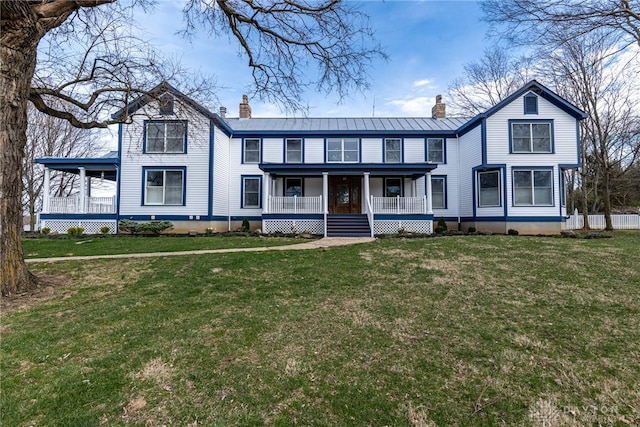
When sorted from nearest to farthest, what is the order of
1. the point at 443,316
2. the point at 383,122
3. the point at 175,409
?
the point at 175,409, the point at 443,316, the point at 383,122

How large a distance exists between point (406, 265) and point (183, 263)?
561 cm

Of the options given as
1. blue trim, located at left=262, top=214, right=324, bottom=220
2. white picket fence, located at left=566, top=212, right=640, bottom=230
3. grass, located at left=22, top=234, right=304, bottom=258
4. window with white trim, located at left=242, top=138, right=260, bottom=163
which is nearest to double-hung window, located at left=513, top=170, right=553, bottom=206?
white picket fence, located at left=566, top=212, right=640, bottom=230

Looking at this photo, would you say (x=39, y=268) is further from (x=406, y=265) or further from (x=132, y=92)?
(x=406, y=265)

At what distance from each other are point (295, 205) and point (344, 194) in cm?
376

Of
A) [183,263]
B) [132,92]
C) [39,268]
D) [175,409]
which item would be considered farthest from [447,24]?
[39,268]

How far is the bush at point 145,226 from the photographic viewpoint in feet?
48.7

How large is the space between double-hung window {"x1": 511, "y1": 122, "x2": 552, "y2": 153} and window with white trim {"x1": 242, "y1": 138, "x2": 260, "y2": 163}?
13.3 metres

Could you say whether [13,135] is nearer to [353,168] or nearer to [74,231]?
[74,231]

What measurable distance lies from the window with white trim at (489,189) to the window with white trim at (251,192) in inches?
465

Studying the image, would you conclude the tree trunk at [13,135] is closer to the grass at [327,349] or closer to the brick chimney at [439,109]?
the grass at [327,349]

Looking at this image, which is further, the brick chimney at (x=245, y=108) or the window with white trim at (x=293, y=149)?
the brick chimney at (x=245, y=108)

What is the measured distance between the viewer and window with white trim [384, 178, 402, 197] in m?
18.6

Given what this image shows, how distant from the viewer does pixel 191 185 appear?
1600cm

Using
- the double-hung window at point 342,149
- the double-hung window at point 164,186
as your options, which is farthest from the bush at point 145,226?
the double-hung window at point 342,149
